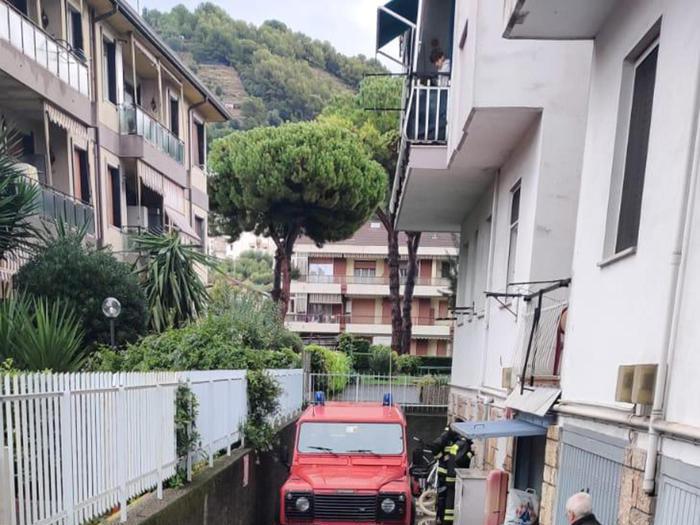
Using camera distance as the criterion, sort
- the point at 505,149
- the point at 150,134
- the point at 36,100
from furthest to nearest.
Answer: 1. the point at 150,134
2. the point at 36,100
3. the point at 505,149

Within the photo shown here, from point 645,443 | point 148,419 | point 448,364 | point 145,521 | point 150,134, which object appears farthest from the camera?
point 448,364

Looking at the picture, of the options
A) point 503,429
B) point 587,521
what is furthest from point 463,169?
point 587,521

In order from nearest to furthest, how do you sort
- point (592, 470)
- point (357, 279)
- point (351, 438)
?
1. point (592, 470)
2. point (351, 438)
3. point (357, 279)

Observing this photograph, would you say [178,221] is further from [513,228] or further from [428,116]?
[513,228]

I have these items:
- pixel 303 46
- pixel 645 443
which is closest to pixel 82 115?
pixel 645 443

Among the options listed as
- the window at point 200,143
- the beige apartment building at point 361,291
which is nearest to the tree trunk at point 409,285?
the window at point 200,143

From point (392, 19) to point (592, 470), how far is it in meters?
11.3

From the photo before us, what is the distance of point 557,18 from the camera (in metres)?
4.95

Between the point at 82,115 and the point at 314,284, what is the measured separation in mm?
30874

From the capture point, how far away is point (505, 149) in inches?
329

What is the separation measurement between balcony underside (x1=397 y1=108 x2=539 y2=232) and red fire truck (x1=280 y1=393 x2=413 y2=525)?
4.23m

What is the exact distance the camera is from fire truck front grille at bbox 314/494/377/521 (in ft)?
25.2

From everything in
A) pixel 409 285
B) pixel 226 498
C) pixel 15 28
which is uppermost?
pixel 15 28

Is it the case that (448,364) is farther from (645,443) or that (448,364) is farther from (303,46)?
(303,46)
